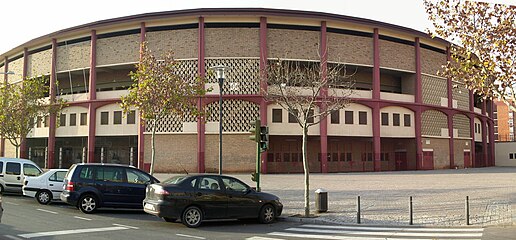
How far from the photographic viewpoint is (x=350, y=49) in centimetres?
3841

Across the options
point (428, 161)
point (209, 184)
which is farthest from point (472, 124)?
point (209, 184)

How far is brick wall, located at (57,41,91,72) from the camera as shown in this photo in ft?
132

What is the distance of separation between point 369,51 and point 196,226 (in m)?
31.5

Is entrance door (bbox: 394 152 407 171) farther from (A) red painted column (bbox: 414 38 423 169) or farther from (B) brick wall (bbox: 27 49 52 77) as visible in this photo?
(B) brick wall (bbox: 27 49 52 77)

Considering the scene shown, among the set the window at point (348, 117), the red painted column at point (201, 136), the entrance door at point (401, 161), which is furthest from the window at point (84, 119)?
the entrance door at point (401, 161)

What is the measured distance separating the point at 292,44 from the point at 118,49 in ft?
50.4

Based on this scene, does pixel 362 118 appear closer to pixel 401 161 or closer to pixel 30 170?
pixel 401 161

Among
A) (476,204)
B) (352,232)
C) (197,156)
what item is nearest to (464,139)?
(197,156)

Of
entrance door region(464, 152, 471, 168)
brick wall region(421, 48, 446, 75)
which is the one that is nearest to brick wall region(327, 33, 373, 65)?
brick wall region(421, 48, 446, 75)

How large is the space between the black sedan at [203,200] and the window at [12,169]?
1015 cm

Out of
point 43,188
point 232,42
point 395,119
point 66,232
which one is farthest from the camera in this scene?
point 395,119

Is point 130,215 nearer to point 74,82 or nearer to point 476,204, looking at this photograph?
point 476,204

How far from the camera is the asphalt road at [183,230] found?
1002 centimetres

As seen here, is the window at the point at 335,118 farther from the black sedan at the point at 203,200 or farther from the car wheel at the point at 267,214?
the black sedan at the point at 203,200
